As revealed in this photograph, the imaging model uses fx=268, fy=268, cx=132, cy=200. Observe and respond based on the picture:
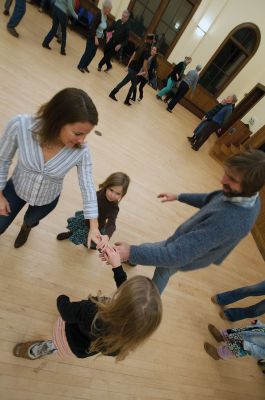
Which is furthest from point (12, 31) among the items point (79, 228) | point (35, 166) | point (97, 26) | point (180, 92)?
point (35, 166)

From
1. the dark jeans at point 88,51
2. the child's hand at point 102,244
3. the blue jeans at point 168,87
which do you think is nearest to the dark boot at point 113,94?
the dark jeans at point 88,51

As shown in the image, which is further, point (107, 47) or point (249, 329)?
point (107, 47)

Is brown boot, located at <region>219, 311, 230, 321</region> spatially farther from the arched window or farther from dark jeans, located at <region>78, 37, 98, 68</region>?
the arched window

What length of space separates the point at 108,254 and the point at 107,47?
6.27 m

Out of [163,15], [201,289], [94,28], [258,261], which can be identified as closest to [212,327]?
[201,289]

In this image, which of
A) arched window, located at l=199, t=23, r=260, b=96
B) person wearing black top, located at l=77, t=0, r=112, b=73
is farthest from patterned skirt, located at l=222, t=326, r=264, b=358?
arched window, located at l=199, t=23, r=260, b=96

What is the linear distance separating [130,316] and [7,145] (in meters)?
1.02

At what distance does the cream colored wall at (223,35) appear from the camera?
8.50m

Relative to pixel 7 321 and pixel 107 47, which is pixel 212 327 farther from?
pixel 107 47

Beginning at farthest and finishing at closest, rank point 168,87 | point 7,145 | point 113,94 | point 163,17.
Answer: point 163,17 < point 168,87 < point 113,94 < point 7,145

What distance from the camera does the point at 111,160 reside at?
3.95 metres

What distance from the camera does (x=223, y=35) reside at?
29.4 ft

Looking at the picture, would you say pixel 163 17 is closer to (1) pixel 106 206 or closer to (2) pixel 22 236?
(1) pixel 106 206

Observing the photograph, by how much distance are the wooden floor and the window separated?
4.94 m
